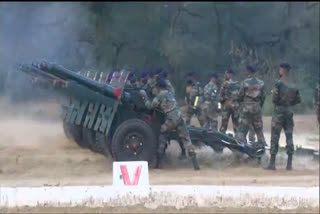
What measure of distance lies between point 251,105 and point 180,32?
16.9 m

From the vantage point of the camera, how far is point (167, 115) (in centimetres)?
1568

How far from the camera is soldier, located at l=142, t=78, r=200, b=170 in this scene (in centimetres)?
1559

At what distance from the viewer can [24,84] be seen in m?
18.3

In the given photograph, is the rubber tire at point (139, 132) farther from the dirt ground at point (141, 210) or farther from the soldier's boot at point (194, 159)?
the dirt ground at point (141, 210)

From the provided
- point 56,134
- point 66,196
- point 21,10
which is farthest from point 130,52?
point 66,196

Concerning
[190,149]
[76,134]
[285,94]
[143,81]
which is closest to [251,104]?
[285,94]

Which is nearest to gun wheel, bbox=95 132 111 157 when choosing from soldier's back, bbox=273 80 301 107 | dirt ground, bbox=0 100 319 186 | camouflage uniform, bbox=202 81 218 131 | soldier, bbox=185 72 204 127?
dirt ground, bbox=0 100 319 186

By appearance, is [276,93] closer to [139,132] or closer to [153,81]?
[153,81]

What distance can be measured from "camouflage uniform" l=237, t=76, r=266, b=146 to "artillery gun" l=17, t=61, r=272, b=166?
1573mm

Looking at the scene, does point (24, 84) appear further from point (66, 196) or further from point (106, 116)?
point (66, 196)

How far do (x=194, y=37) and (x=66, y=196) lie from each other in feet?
72.6

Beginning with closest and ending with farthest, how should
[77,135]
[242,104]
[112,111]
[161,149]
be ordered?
[112,111] → [161,149] → [242,104] → [77,135]

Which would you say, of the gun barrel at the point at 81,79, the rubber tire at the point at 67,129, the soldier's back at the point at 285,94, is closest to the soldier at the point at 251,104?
the soldier's back at the point at 285,94

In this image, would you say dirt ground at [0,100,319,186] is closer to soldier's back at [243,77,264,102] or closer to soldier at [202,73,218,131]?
soldier's back at [243,77,264,102]
